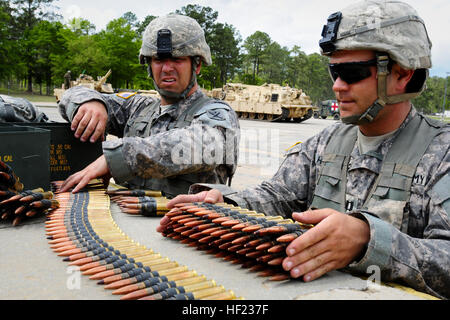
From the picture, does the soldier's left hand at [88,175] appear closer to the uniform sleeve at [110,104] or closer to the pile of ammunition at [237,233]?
the uniform sleeve at [110,104]

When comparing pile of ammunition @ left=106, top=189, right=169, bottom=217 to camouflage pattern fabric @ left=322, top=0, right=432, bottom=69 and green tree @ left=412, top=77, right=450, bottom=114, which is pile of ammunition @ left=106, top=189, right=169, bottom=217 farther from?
green tree @ left=412, top=77, right=450, bottom=114

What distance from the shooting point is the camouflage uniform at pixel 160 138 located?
297cm

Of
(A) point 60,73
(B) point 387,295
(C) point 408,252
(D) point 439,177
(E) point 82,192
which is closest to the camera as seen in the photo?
(B) point 387,295

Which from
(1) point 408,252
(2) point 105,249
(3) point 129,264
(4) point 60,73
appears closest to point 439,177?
(1) point 408,252

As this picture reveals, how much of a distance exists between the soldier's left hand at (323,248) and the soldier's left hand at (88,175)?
170 centimetres

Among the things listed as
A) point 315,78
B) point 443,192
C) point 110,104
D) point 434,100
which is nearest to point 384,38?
point 443,192

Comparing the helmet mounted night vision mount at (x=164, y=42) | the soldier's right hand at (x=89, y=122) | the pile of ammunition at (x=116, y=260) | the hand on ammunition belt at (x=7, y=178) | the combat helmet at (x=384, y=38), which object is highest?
the helmet mounted night vision mount at (x=164, y=42)

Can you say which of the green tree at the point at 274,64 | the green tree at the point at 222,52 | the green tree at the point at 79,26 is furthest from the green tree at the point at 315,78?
the green tree at the point at 79,26

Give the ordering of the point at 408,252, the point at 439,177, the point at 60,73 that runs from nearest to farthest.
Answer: the point at 408,252 → the point at 439,177 → the point at 60,73

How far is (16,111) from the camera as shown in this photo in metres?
3.89

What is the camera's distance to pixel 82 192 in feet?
10.7

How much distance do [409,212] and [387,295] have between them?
2.24 ft

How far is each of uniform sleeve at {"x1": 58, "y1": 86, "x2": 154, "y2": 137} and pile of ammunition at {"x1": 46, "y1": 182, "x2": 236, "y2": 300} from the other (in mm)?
1114

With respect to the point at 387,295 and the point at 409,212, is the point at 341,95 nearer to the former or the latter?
the point at 409,212
